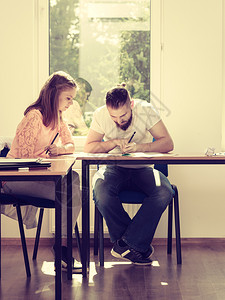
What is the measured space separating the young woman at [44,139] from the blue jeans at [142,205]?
18 cm

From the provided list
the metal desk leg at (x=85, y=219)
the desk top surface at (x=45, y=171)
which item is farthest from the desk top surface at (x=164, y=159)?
the desk top surface at (x=45, y=171)

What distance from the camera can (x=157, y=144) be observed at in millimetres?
3332

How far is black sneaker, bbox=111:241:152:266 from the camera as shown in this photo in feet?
9.98

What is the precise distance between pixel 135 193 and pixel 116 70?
4.12 ft

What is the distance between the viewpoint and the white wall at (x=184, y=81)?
13.0 feet

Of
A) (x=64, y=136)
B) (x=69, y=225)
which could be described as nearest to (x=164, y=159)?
(x=69, y=225)

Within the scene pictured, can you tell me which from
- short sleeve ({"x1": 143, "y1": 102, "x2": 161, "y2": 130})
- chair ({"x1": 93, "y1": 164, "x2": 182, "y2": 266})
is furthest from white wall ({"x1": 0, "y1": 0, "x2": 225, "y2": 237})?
short sleeve ({"x1": 143, "y1": 102, "x2": 161, "y2": 130})

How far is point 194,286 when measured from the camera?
9.25 ft

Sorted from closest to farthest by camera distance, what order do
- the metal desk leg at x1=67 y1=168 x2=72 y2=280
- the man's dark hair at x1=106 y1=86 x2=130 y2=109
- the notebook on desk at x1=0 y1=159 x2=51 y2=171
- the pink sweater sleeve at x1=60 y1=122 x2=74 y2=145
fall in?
the notebook on desk at x1=0 y1=159 x2=51 y2=171 < the metal desk leg at x1=67 y1=168 x2=72 y2=280 < the man's dark hair at x1=106 y1=86 x2=130 y2=109 < the pink sweater sleeve at x1=60 y1=122 x2=74 y2=145

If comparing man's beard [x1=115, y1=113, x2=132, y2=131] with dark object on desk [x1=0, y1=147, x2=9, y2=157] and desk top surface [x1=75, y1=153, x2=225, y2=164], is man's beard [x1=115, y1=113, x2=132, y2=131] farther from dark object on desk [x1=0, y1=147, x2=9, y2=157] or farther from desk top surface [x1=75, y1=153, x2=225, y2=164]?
dark object on desk [x1=0, y1=147, x2=9, y2=157]

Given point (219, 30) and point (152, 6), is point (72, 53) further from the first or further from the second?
point (219, 30)

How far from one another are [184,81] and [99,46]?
72 centimetres

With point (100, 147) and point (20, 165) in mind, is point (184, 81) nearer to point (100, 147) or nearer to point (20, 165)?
point (100, 147)

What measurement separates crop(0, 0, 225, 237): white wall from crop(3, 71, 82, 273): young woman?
2.77 ft
